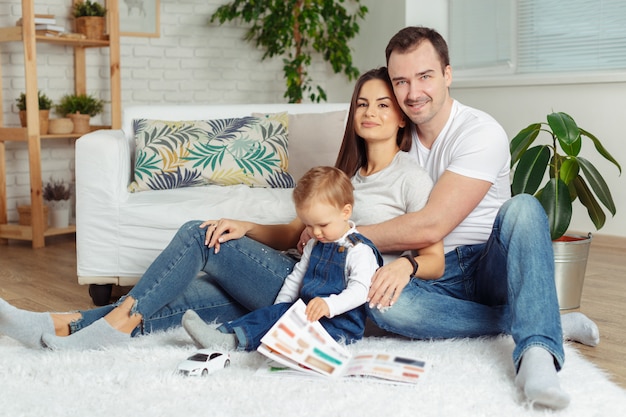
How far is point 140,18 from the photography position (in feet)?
17.1

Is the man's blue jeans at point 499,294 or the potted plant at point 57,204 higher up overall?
the man's blue jeans at point 499,294

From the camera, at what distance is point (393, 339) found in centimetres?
236

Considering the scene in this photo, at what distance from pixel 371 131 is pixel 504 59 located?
300 centimetres

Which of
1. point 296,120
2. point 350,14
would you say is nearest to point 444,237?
point 296,120

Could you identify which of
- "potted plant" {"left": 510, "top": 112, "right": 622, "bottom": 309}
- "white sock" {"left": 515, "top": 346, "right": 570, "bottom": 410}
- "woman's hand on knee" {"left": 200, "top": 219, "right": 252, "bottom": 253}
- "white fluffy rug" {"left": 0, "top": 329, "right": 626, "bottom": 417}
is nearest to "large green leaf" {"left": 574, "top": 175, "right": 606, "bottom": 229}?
"potted plant" {"left": 510, "top": 112, "right": 622, "bottom": 309}

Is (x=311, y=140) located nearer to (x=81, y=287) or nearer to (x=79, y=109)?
(x=81, y=287)

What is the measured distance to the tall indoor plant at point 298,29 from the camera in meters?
5.37

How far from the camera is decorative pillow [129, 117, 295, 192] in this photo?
3.28m

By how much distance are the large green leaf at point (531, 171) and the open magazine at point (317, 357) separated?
109 centimetres

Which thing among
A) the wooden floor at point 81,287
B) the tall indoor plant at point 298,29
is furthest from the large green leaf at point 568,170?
the tall indoor plant at point 298,29

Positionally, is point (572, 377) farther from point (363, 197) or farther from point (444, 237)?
point (363, 197)

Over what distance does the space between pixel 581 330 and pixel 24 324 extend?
1.59 m

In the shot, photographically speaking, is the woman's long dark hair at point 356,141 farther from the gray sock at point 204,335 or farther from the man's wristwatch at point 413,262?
the gray sock at point 204,335

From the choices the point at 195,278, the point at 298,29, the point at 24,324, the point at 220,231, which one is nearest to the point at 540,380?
the point at 220,231
